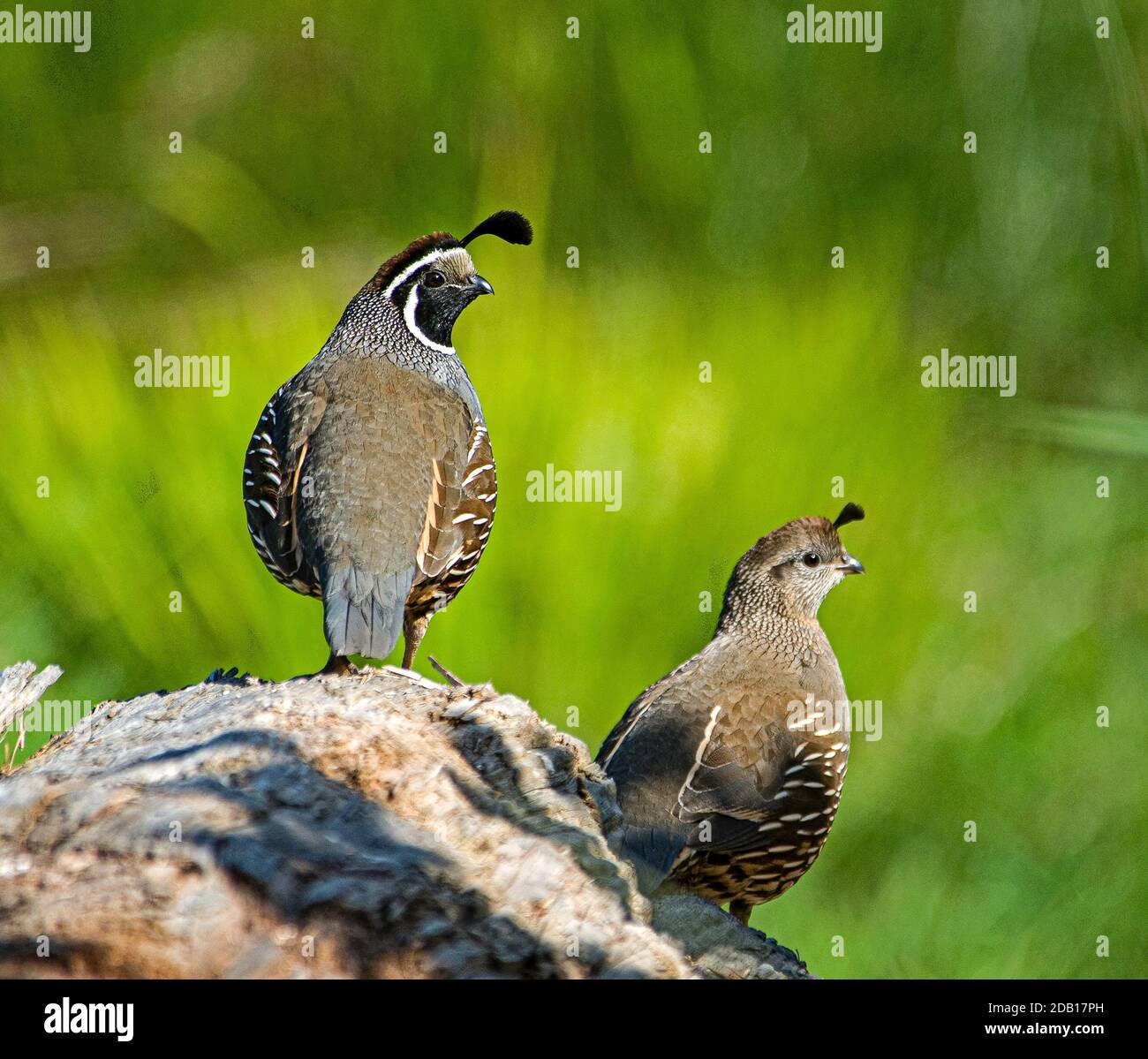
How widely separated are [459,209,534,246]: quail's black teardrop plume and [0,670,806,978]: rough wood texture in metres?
2.22

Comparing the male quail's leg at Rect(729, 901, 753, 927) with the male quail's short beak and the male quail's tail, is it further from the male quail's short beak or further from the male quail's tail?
the male quail's tail

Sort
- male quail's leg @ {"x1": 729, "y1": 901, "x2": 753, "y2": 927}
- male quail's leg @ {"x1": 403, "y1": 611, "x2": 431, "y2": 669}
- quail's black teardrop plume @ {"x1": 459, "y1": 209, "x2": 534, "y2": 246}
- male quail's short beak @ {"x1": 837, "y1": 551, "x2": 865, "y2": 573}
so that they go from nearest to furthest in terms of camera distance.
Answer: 1. male quail's leg @ {"x1": 729, "y1": 901, "x2": 753, "y2": 927}
2. male quail's leg @ {"x1": 403, "y1": 611, "x2": 431, "y2": 669}
3. male quail's short beak @ {"x1": 837, "y1": 551, "x2": 865, "y2": 573}
4. quail's black teardrop plume @ {"x1": 459, "y1": 209, "x2": 534, "y2": 246}

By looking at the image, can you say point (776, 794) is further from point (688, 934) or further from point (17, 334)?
point (17, 334)

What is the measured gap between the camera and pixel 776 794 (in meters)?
4.64

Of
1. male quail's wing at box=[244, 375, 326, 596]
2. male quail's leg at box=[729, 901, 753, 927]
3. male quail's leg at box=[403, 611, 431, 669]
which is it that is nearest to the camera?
male quail's wing at box=[244, 375, 326, 596]

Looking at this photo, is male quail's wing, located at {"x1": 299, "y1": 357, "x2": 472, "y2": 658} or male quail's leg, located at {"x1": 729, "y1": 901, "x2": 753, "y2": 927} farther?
male quail's leg, located at {"x1": 729, "y1": 901, "x2": 753, "y2": 927}

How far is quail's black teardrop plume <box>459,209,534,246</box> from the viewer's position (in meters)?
5.59

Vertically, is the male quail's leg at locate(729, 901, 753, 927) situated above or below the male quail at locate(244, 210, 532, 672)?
below

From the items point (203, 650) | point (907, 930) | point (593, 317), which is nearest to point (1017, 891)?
point (907, 930)

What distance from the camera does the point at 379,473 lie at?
4.62m

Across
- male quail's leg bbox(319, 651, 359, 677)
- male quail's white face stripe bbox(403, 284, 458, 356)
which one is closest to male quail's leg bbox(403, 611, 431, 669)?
male quail's leg bbox(319, 651, 359, 677)

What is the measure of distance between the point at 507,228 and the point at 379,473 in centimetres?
139

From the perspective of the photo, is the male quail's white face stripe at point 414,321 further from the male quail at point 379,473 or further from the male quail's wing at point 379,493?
the male quail's wing at point 379,493

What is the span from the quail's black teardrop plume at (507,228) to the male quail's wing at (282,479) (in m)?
1.02
